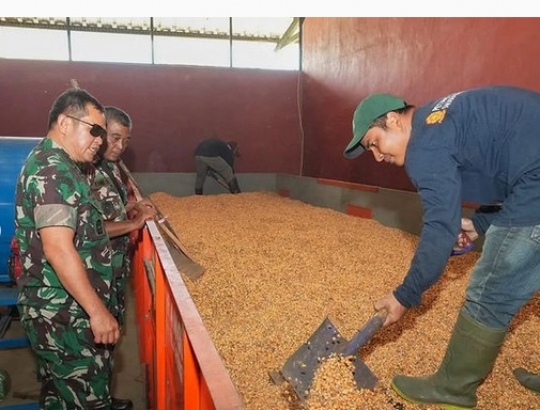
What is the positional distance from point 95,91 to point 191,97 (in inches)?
77.3

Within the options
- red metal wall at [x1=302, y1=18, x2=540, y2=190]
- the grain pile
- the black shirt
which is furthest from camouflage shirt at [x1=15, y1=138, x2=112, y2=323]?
the black shirt

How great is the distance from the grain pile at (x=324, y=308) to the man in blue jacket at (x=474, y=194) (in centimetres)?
38

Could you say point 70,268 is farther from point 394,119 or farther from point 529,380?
point 529,380

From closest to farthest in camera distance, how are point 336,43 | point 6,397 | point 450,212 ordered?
point 450,212 → point 6,397 → point 336,43

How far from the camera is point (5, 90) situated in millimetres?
8570

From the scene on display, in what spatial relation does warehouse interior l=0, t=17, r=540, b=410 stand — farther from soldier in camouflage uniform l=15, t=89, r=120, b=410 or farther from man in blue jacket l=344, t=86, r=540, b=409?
soldier in camouflage uniform l=15, t=89, r=120, b=410

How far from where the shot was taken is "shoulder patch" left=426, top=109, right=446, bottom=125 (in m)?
1.55

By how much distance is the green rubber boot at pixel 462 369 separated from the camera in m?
1.58

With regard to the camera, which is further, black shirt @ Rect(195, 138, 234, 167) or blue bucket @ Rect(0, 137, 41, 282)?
black shirt @ Rect(195, 138, 234, 167)

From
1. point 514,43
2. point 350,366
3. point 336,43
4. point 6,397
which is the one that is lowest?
point 6,397

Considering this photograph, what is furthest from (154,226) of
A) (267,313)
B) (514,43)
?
(514,43)

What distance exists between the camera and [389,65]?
6.36m

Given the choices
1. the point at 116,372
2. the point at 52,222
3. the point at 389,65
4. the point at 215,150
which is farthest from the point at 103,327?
the point at 215,150

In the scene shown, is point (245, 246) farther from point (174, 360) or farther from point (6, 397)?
point (174, 360)
